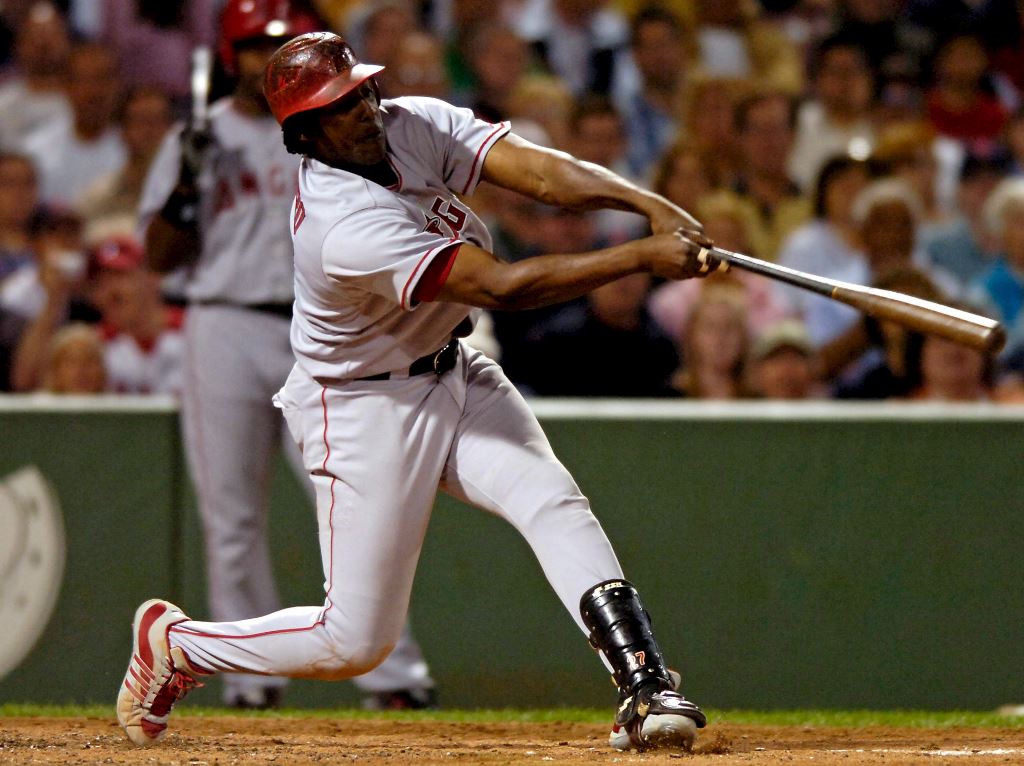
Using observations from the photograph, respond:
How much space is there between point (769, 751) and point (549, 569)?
706 millimetres

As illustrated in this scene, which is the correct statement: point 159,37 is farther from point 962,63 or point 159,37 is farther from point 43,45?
point 962,63

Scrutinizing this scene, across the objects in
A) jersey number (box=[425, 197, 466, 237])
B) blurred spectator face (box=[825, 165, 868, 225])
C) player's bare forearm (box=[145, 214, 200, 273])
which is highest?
jersey number (box=[425, 197, 466, 237])

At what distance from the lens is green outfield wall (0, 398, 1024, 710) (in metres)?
5.57

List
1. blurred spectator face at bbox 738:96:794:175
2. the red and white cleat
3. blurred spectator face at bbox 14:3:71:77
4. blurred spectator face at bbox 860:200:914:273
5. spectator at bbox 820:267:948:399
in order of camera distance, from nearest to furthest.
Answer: the red and white cleat, spectator at bbox 820:267:948:399, blurred spectator face at bbox 860:200:914:273, blurred spectator face at bbox 738:96:794:175, blurred spectator face at bbox 14:3:71:77

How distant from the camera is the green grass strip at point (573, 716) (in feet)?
15.8

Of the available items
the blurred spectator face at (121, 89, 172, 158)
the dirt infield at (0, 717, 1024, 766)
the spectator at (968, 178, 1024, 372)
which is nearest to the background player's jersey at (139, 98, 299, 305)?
the dirt infield at (0, 717, 1024, 766)

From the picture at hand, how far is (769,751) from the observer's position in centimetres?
382

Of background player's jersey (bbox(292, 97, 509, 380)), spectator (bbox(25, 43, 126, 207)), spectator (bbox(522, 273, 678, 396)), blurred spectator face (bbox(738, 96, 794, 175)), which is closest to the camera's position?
background player's jersey (bbox(292, 97, 509, 380))

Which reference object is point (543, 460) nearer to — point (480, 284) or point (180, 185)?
point (480, 284)

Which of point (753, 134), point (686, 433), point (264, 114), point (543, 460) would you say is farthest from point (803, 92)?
point (543, 460)

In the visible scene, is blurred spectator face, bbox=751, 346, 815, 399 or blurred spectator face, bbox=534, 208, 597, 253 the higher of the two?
blurred spectator face, bbox=534, 208, 597, 253

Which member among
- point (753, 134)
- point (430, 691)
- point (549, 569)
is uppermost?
point (753, 134)

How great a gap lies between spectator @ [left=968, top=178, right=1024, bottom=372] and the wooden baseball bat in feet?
12.6

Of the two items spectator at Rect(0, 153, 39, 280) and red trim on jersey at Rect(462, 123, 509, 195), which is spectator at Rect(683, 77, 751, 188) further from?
red trim on jersey at Rect(462, 123, 509, 195)
